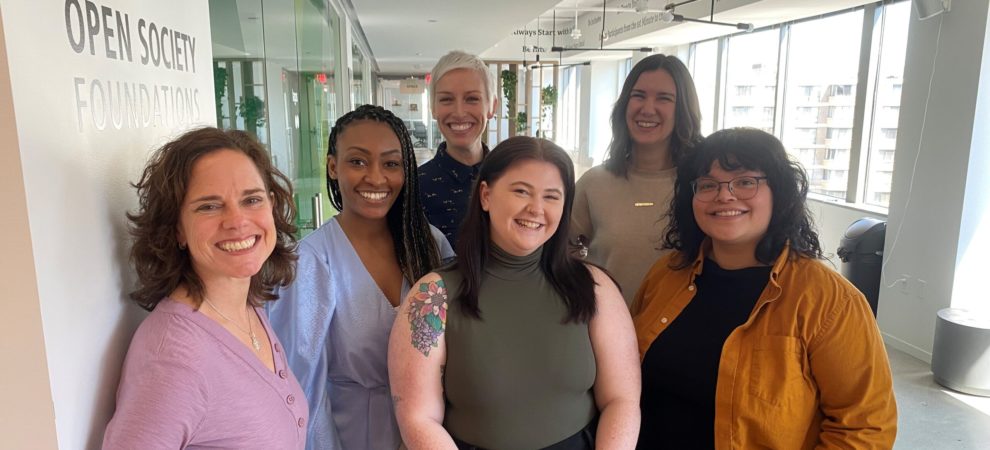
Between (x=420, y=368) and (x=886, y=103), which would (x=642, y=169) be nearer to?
(x=420, y=368)

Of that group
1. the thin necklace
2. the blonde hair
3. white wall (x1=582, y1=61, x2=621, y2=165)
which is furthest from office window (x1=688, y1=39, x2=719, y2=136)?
the thin necklace

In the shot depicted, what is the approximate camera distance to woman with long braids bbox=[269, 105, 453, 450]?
5.17 ft

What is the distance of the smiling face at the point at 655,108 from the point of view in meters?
2.22

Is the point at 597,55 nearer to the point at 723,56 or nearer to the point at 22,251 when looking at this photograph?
the point at 723,56

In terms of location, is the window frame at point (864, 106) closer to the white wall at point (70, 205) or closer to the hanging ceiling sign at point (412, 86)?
the white wall at point (70, 205)

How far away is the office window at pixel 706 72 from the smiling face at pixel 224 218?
1001 centimetres

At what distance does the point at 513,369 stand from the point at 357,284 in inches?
19.2

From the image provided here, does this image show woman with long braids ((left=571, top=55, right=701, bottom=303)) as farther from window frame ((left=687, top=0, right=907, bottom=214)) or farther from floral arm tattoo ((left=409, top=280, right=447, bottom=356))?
window frame ((left=687, top=0, right=907, bottom=214))

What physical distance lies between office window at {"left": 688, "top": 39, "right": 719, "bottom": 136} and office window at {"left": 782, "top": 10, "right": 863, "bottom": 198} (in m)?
2.03

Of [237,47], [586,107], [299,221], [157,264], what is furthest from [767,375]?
[586,107]

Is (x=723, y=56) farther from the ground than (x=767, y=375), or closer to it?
farther from the ground

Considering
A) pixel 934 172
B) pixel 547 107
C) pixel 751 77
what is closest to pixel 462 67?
pixel 934 172

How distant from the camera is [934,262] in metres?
4.83

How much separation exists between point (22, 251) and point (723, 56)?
10.4 meters
